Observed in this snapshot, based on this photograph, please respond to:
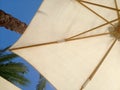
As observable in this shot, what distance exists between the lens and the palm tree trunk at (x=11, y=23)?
22.8ft

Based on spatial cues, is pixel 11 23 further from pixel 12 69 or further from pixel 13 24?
pixel 12 69

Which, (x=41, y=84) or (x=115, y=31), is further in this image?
(x=41, y=84)

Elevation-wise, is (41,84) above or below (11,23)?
below

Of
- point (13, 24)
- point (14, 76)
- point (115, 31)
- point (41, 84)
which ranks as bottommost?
point (14, 76)

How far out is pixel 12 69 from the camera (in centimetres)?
771

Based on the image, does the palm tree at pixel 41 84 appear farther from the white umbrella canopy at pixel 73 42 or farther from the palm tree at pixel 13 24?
the white umbrella canopy at pixel 73 42

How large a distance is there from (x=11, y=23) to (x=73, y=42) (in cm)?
415

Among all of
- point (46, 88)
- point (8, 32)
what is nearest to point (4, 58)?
point (8, 32)

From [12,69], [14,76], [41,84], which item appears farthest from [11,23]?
[41,84]

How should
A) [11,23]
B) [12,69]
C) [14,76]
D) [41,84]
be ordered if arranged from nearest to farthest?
[41,84] < [11,23] < [12,69] < [14,76]

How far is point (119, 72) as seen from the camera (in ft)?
13.3

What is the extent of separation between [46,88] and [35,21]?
14.4ft

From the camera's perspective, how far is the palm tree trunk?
22.8 ft

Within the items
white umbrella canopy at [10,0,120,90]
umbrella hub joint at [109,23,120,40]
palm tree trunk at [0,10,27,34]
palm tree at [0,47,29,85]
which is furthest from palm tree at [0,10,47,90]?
umbrella hub joint at [109,23,120,40]
